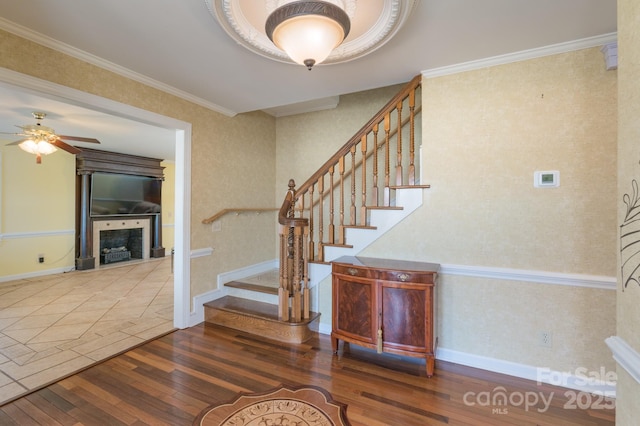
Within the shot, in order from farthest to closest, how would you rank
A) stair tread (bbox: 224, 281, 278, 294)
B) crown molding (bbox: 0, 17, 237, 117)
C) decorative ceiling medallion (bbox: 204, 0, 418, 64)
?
stair tread (bbox: 224, 281, 278, 294) < crown molding (bbox: 0, 17, 237, 117) < decorative ceiling medallion (bbox: 204, 0, 418, 64)

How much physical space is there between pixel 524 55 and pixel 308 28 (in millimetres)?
1831

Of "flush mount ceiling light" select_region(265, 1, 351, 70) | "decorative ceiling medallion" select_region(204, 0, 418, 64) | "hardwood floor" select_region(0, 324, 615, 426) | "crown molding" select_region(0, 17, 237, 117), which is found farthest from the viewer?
"crown molding" select_region(0, 17, 237, 117)

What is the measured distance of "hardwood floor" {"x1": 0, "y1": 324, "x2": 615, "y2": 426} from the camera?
182 cm

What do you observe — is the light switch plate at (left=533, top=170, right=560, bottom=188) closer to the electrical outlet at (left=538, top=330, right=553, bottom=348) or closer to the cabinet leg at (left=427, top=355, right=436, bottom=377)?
the electrical outlet at (left=538, top=330, right=553, bottom=348)

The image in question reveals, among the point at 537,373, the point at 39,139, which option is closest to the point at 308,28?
the point at 537,373

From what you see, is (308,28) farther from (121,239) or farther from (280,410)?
(121,239)

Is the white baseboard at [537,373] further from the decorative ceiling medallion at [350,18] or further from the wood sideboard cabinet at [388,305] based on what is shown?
the decorative ceiling medallion at [350,18]

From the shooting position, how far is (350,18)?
1.80 metres

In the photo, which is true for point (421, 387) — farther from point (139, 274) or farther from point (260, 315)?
point (139, 274)

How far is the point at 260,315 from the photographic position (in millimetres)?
3025

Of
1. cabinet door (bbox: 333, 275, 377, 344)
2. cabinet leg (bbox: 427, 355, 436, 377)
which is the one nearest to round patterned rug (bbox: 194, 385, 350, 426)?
cabinet door (bbox: 333, 275, 377, 344)

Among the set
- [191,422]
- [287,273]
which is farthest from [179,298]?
[191,422]

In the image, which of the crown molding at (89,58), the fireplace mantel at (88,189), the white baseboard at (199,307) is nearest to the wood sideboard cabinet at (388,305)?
the white baseboard at (199,307)

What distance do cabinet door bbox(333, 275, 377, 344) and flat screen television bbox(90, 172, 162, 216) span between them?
617 centimetres
